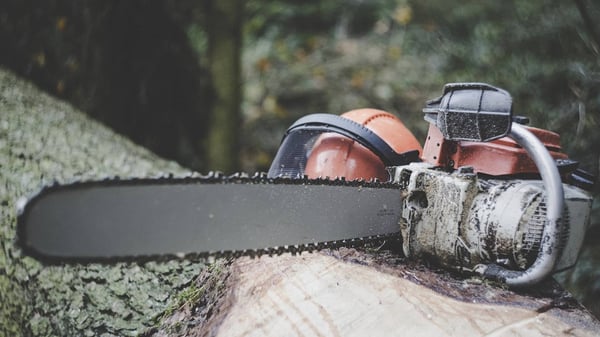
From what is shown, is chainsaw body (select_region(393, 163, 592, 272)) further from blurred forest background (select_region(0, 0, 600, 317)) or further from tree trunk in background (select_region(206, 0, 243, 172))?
tree trunk in background (select_region(206, 0, 243, 172))

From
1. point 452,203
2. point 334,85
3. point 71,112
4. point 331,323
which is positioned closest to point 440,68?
point 334,85

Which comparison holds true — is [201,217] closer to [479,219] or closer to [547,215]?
[479,219]

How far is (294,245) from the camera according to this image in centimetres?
122

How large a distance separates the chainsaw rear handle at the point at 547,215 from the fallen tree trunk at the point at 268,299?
6 cm

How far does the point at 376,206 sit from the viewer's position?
1335 millimetres

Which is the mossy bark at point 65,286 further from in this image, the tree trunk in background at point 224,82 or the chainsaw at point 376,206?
the tree trunk in background at point 224,82

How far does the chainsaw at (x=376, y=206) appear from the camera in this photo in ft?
3.27

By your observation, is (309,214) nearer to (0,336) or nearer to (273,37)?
(0,336)

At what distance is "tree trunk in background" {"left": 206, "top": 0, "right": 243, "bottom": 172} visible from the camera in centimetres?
391

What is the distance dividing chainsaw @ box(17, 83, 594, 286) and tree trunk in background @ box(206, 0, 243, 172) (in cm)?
260

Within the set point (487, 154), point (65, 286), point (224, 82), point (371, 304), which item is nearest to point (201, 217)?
point (371, 304)

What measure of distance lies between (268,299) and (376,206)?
0.39 m

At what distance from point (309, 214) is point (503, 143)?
56 cm

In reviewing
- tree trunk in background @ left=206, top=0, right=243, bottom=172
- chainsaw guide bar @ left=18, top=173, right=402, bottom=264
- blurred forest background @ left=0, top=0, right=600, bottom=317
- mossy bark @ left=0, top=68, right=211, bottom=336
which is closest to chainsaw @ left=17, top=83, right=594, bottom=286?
chainsaw guide bar @ left=18, top=173, right=402, bottom=264
